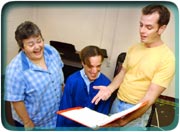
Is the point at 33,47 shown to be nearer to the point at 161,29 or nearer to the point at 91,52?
the point at 91,52

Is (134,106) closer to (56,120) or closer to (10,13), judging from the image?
(56,120)

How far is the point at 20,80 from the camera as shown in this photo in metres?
0.95

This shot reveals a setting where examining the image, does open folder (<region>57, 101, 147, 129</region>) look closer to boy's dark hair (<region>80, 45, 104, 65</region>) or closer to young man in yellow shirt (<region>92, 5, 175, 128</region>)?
young man in yellow shirt (<region>92, 5, 175, 128</region>)

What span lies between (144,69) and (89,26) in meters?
0.23

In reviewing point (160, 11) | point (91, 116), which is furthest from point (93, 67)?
point (160, 11)

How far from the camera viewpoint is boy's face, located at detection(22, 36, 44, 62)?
925mm

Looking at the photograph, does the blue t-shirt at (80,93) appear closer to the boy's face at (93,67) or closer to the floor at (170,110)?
the boy's face at (93,67)

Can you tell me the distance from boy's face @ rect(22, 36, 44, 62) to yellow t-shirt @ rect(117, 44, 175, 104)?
0.28 meters

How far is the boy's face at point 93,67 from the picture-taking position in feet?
3.18

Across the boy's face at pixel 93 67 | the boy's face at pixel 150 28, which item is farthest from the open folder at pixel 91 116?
the boy's face at pixel 150 28

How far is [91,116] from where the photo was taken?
970mm

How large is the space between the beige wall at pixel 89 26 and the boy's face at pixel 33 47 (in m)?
0.03

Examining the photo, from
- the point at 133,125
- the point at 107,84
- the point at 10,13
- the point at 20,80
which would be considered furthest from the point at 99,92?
the point at 10,13

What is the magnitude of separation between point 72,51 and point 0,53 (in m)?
0.23
